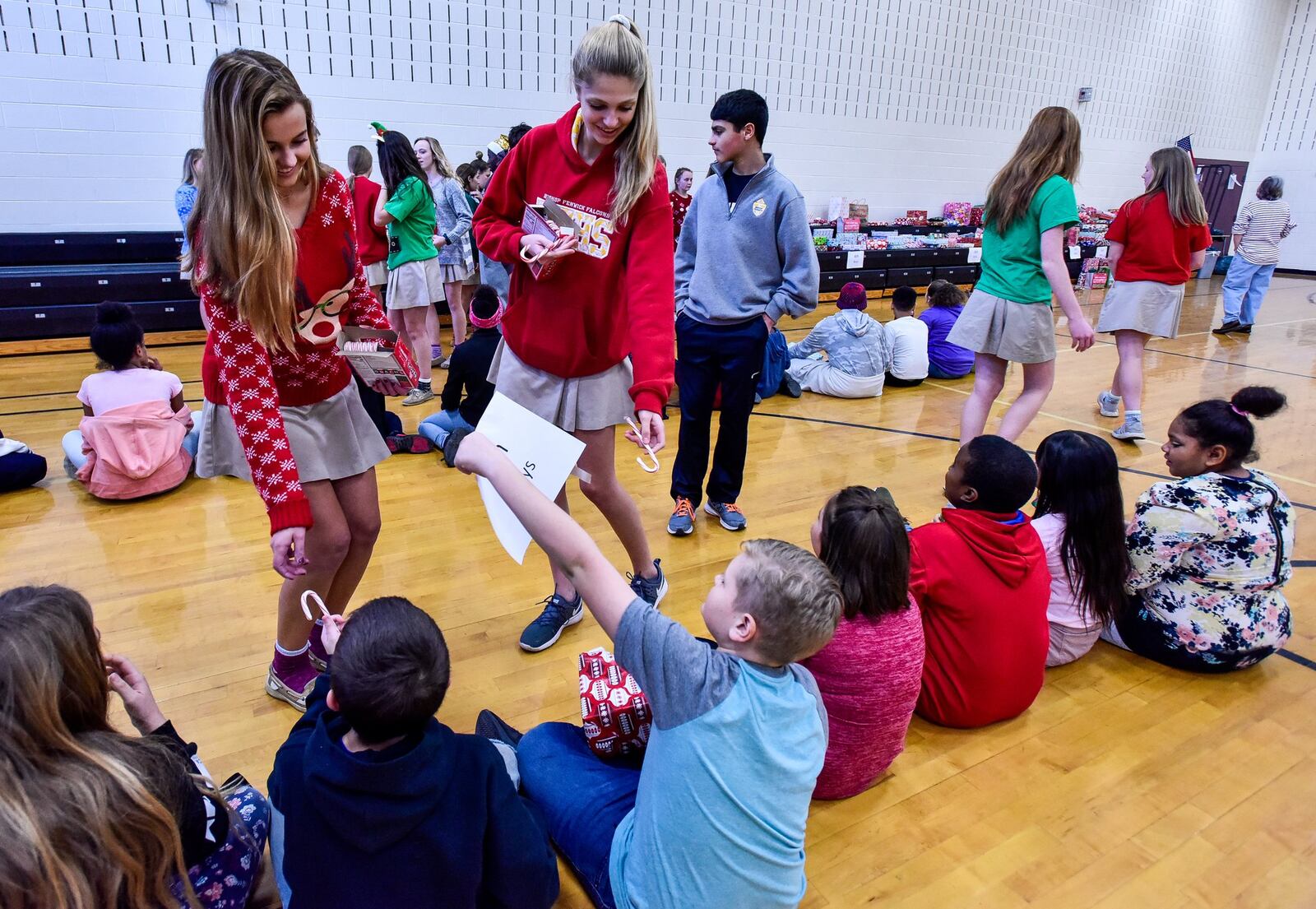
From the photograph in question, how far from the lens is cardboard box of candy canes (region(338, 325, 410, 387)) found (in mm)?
1676

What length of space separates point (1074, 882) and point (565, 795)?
40.2 inches

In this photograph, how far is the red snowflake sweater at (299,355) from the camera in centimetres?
148

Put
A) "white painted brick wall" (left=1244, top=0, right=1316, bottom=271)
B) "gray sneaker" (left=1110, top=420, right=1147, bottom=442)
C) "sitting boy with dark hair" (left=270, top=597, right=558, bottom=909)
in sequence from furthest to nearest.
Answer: "white painted brick wall" (left=1244, top=0, right=1316, bottom=271), "gray sneaker" (left=1110, top=420, right=1147, bottom=442), "sitting boy with dark hair" (left=270, top=597, right=558, bottom=909)

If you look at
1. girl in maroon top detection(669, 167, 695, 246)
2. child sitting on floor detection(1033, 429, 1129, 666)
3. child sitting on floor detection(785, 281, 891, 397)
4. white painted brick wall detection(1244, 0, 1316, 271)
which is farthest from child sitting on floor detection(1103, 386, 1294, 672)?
white painted brick wall detection(1244, 0, 1316, 271)

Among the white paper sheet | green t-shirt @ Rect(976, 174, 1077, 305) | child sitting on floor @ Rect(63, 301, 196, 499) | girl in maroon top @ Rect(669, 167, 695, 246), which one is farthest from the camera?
girl in maroon top @ Rect(669, 167, 695, 246)

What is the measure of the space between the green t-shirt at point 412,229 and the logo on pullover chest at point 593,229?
2.94 meters

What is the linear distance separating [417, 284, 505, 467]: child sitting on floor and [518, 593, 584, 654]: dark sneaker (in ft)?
4.26

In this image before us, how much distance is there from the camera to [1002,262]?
3176mm

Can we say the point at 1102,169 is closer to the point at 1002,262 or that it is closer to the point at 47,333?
the point at 1002,262

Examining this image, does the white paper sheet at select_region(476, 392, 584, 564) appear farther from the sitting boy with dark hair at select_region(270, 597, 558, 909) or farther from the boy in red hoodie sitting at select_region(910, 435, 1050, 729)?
the boy in red hoodie sitting at select_region(910, 435, 1050, 729)

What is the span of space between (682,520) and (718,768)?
6.17ft

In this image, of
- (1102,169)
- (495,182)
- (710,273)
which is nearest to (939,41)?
(1102,169)

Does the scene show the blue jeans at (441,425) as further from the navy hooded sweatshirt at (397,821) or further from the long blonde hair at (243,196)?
the navy hooded sweatshirt at (397,821)

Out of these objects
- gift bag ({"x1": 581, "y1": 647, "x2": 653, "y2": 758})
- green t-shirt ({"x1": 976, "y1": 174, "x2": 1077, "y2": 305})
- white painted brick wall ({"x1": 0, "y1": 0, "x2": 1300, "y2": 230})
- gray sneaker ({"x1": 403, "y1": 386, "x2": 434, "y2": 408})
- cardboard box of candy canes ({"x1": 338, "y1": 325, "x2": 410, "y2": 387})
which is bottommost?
gray sneaker ({"x1": 403, "y1": 386, "x2": 434, "y2": 408})
